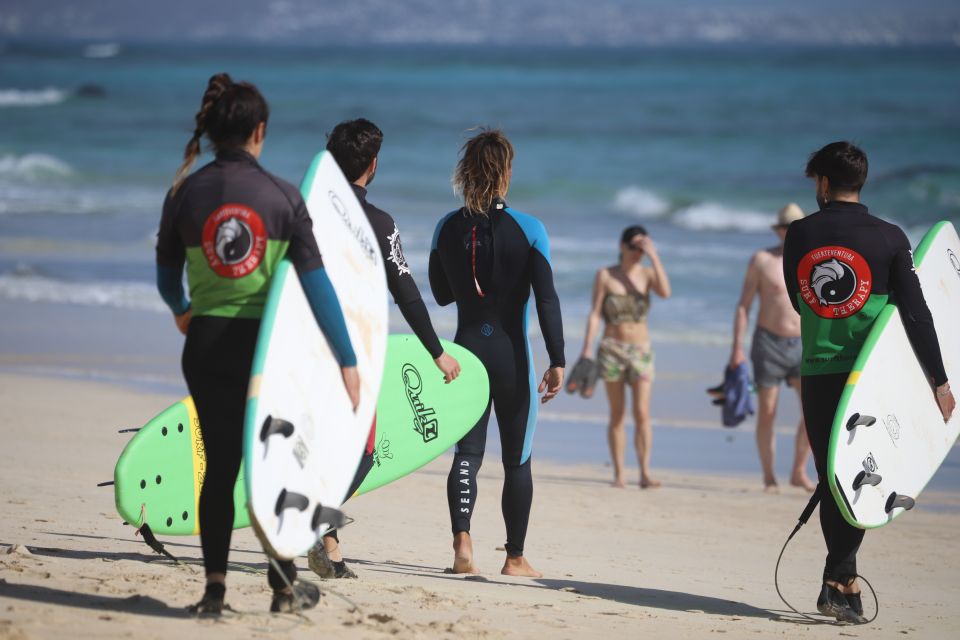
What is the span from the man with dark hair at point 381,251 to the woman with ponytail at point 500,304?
349 mm

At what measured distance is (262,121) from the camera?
3219mm

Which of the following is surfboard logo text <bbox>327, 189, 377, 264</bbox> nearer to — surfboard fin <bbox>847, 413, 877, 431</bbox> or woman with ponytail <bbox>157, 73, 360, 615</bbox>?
woman with ponytail <bbox>157, 73, 360, 615</bbox>

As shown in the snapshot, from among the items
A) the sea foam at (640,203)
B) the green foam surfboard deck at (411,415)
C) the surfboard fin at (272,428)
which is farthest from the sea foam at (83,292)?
the sea foam at (640,203)

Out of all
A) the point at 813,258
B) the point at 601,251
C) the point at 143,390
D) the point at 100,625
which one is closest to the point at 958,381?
the point at 813,258

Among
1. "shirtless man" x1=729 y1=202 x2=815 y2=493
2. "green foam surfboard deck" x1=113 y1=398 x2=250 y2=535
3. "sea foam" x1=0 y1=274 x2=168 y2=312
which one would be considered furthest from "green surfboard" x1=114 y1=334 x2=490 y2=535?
"sea foam" x1=0 y1=274 x2=168 y2=312

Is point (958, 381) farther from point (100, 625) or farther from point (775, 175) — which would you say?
point (775, 175)

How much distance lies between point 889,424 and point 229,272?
2.19 meters

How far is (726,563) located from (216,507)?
258cm

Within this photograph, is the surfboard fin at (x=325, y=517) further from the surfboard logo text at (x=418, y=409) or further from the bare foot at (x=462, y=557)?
the surfboard logo text at (x=418, y=409)

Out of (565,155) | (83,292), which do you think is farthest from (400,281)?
(565,155)

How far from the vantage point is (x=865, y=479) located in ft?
12.6

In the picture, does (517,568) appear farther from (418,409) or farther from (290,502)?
(290,502)

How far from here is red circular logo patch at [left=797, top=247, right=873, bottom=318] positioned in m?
3.84

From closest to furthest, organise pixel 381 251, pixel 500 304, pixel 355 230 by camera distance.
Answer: pixel 355 230 → pixel 381 251 → pixel 500 304
